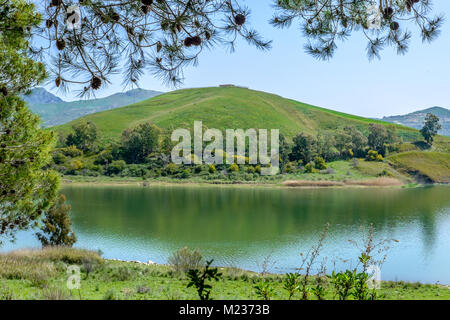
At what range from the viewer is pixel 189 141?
58.8 m

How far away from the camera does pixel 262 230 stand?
16844 mm

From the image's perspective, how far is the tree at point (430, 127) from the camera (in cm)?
6619

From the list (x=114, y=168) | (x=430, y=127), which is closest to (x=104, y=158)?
(x=114, y=168)

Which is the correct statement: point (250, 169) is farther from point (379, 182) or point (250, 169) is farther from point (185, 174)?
point (379, 182)

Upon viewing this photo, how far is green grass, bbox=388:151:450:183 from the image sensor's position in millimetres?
51438

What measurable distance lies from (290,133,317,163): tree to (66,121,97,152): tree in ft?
107

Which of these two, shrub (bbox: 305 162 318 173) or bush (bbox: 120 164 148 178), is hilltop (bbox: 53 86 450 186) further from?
shrub (bbox: 305 162 318 173)

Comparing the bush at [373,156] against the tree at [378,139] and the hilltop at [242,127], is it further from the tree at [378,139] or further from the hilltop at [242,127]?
the tree at [378,139]

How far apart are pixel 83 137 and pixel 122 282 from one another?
55079 millimetres

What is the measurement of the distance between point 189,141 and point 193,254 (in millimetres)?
50078

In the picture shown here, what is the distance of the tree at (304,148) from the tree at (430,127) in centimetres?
2683

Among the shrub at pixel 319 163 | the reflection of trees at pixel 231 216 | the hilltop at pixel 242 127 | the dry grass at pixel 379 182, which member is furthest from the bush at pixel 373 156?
the reflection of trees at pixel 231 216
